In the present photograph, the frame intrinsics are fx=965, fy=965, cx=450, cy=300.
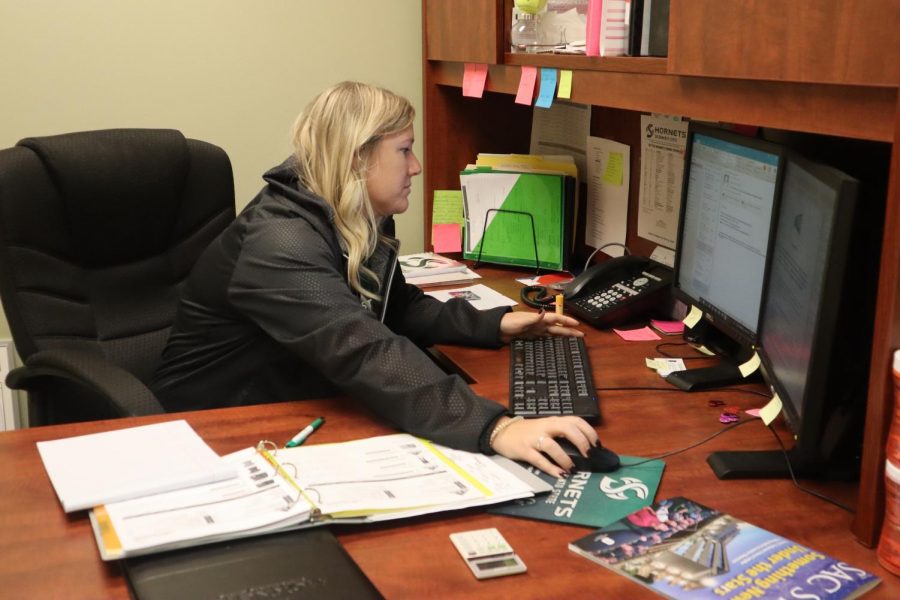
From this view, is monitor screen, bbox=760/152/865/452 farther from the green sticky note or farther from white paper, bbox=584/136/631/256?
the green sticky note

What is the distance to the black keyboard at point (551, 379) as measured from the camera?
1.48m

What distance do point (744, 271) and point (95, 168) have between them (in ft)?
3.88

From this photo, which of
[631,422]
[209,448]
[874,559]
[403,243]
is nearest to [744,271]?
[631,422]

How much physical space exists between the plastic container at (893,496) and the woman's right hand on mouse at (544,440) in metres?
0.37

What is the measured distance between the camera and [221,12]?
2594 mm

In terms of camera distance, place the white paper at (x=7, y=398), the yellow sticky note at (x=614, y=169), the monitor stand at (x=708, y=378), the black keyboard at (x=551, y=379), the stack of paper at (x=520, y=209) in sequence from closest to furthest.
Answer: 1. the black keyboard at (x=551, y=379)
2. the monitor stand at (x=708, y=378)
3. the yellow sticky note at (x=614, y=169)
4. the stack of paper at (x=520, y=209)
5. the white paper at (x=7, y=398)

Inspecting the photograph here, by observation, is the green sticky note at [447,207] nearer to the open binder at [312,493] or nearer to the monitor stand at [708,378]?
the monitor stand at [708,378]

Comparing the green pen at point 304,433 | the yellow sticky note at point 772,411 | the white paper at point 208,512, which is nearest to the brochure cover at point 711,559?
the yellow sticky note at point 772,411

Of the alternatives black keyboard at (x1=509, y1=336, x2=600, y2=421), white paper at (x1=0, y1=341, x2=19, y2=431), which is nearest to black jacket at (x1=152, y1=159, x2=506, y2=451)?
black keyboard at (x1=509, y1=336, x2=600, y2=421)

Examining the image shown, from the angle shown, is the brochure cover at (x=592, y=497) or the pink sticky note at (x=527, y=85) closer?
the brochure cover at (x=592, y=497)

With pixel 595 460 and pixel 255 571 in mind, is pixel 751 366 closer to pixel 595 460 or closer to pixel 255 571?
pixel 595 460

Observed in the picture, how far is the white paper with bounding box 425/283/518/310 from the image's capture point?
2129 millimetres

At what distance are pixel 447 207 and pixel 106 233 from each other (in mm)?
1044

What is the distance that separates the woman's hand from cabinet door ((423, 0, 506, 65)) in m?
0.66
